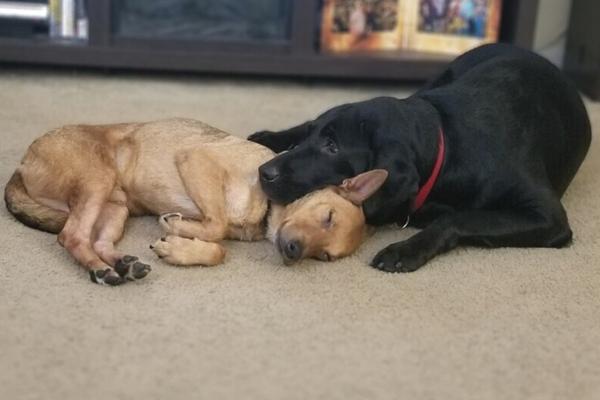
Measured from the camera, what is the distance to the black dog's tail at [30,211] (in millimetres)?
1911

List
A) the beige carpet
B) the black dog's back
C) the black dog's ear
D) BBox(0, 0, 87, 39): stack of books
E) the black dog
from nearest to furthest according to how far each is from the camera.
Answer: the beige carpet → the black dog → the black dog's back → the black dog's ear → BBox(0, 0, 87, 39): stack of books

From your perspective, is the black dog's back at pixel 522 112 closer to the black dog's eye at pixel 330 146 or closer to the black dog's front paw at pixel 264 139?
the black dog's eye at pixel 330 146

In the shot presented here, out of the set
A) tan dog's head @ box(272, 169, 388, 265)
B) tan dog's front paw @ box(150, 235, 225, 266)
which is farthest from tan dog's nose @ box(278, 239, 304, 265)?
tan dog's front paw @ box(150, 235, 225, 266)

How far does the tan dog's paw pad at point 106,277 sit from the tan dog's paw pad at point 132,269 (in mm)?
11

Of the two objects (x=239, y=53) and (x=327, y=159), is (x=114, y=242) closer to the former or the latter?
(x=327, y=159)

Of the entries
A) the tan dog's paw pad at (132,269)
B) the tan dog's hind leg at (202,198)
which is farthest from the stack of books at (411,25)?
the tan dog's paw pad at (132,269)

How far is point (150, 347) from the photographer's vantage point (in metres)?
1.46

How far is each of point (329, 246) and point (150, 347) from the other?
20.5 inches

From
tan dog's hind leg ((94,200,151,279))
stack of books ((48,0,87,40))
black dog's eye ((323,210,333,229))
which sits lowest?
tan dog's hind leg ((94,200,151,279))

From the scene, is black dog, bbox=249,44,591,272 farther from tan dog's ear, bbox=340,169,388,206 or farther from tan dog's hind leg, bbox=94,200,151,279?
tan dog's hind leg, bbox=94,200,151,279

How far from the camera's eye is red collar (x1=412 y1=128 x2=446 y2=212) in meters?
1.98

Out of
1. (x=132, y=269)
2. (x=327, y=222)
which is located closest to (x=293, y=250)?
(x=327, y=222)

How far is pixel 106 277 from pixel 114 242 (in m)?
0.22

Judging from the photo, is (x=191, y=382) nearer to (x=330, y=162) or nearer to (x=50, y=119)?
(x=330, y=162)
